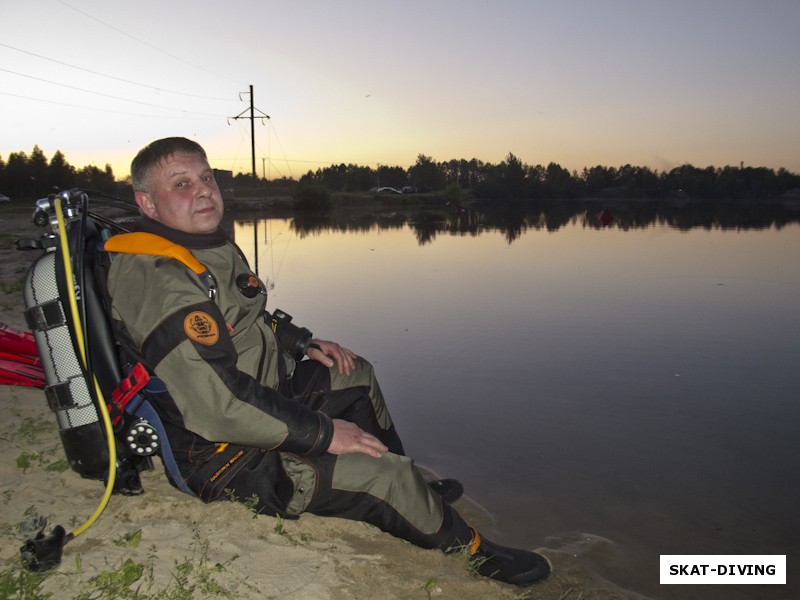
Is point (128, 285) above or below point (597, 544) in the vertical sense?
above

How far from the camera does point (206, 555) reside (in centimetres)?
257

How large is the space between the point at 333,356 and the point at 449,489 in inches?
56.7

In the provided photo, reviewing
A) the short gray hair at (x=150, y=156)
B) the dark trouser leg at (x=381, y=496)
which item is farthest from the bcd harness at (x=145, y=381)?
the dark trouser leg at (x=381, y=496)

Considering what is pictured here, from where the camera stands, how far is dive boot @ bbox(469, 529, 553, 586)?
288 cm

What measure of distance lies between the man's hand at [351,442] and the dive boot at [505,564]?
75 cm

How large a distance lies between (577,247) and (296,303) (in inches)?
562

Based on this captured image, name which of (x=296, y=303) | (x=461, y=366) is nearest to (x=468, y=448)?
(x=461, y=366)

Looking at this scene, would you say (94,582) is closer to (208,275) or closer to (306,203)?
(208,275)

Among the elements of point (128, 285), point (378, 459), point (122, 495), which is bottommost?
point (122, 495)

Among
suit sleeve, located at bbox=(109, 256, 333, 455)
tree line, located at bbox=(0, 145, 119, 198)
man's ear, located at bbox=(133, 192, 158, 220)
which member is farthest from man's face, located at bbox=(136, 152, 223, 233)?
tree line, located at bbox=(0, 145, 119, 198)

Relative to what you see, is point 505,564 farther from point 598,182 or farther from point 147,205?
point 598,182

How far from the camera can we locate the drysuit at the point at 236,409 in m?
2.30

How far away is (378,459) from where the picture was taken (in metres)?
2.66

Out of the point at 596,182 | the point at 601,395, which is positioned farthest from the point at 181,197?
the point at 596,182
